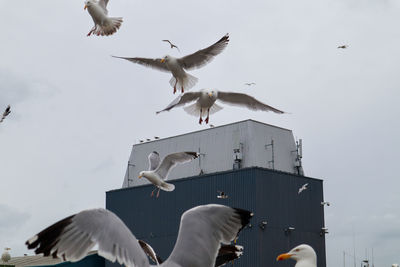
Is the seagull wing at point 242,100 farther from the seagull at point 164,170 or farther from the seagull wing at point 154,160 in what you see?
the seagull at point 164,170

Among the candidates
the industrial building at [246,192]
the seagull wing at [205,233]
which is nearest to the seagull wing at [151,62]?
the seagull wing at [205,233]

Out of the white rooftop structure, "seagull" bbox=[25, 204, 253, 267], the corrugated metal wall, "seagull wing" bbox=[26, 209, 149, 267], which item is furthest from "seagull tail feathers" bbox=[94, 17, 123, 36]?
the white rooftop structure

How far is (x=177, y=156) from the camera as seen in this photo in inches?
Answer: 585

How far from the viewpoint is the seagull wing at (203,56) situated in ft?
47.5

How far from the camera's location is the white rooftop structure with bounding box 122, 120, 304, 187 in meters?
39.0

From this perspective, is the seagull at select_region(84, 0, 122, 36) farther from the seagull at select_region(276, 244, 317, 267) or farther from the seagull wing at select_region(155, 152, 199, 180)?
the seagull at select_region(276, 244, 317, 267)

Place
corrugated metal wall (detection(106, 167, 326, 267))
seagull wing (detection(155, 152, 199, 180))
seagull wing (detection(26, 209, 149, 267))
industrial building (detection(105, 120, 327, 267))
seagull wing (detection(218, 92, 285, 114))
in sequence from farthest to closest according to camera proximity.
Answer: industrial building (detection(105, 120, 327, 267)), corrugated metal wall (detection(106, 167, 326, 267)), seagull wing (detection(218, 92, 285, 114)), seagull wing (detection(155, 152, 199, 180)), seagull wing (detection(26, 209, 149, 267))

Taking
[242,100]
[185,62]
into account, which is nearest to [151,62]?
[185,62]

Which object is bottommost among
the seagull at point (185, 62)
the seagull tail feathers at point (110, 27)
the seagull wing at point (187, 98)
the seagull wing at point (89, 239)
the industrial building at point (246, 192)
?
the seagull wing at point (89, 239)

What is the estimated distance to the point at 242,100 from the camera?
56.9 ft

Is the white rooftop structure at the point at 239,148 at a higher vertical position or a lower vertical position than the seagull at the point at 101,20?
higher

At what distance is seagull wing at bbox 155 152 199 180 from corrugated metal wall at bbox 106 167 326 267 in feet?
68.0

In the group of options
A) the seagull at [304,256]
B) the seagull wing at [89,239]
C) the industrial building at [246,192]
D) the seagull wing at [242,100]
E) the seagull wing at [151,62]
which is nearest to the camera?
the seagull wing at [89,239]

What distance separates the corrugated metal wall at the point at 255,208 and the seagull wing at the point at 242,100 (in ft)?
61.3
